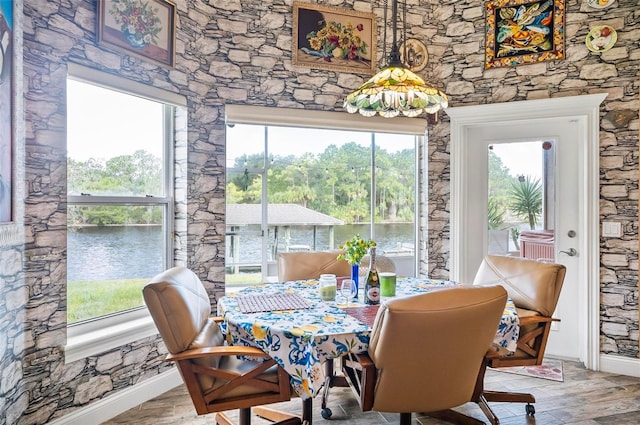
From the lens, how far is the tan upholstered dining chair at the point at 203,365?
1.75 m

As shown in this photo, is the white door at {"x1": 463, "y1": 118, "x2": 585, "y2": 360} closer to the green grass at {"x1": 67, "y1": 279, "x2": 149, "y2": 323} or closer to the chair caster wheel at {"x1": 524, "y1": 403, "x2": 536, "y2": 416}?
the chair caster wheel at {"x1": 524, "y1": 403, "x2": 536, "y2": 416}

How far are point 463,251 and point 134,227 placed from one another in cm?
273

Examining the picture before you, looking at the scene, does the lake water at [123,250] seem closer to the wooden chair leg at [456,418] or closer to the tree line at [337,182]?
the tree line at [337,182]

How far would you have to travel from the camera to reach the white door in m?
3.32

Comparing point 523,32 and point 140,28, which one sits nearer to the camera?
point 140,28

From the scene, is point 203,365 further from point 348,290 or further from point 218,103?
point 218,103

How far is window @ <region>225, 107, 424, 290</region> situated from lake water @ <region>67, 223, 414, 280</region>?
2 centimetres

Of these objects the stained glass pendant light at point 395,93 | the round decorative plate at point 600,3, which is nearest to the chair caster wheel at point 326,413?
the stained glass pendant light at point 395,93

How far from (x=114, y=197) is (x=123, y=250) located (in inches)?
14.6

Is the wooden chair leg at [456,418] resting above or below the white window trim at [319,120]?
below

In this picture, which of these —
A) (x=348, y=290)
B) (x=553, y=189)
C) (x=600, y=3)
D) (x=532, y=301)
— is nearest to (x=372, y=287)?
(x=348, y=290)

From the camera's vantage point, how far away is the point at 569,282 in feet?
11.0

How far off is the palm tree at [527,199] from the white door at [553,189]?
0.14ft

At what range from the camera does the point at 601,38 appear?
3092 mm
